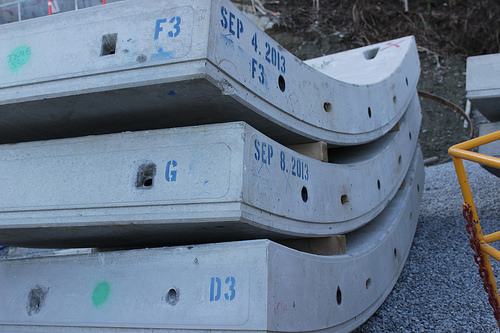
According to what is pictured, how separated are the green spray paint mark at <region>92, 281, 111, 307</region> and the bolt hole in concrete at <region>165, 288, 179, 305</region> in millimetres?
317

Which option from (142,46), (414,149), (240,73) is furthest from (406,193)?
(142,46)

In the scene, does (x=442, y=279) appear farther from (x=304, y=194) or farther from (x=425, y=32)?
(x=425, y=32)

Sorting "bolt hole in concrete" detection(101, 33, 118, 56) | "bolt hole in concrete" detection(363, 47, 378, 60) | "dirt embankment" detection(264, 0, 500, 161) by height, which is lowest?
"bolt hole in concrete" detection(101, 33, 118, 56)

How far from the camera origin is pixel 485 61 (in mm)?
4270

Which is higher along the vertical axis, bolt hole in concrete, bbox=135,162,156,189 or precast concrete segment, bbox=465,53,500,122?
precast concrete segment, bbox=465,53,500,122

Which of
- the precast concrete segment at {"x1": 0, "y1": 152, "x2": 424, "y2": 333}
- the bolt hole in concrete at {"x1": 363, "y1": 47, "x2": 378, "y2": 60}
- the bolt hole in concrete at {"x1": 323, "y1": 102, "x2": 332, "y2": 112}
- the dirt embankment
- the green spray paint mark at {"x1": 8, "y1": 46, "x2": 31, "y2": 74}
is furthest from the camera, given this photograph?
the dirt embankment

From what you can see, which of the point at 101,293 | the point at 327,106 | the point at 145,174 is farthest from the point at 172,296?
the point at 327,106

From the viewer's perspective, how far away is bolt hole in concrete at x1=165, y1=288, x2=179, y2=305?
2.19 meters

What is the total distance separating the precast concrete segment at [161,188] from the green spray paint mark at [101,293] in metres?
0.25

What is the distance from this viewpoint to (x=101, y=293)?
237 centimetres

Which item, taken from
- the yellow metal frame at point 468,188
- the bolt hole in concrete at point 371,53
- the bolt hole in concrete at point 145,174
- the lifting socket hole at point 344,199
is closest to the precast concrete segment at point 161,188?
the bolt hole in concrete at point 145,174

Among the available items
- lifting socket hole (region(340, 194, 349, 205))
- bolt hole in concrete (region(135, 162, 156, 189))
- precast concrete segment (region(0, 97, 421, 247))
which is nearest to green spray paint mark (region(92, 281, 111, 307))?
precast concrete segment (region(0, 97, 421, 247))

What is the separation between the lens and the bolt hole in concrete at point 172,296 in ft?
7.19

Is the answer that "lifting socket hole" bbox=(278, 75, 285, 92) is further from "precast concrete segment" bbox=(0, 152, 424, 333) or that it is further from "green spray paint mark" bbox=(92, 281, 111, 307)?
"green spray paint mark" bbox=(92, 281, 111, 307)
